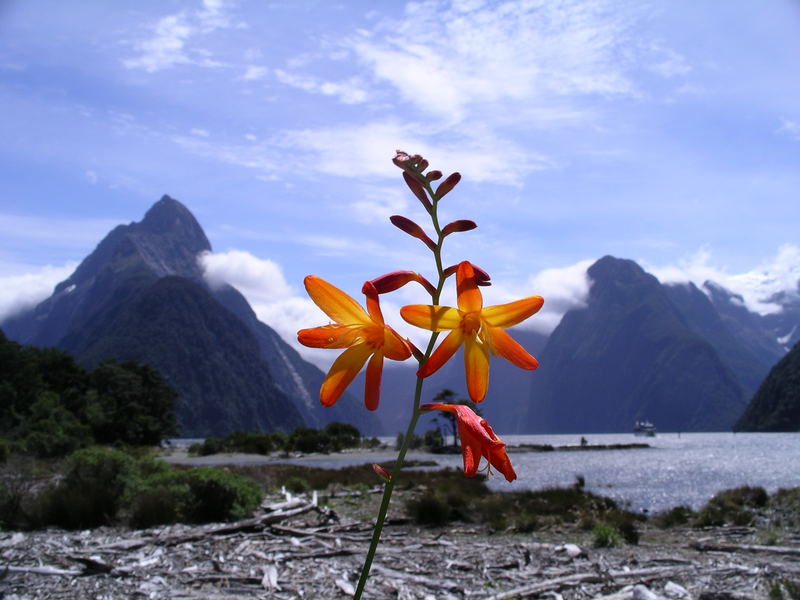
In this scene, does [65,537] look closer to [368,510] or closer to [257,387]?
[368,510]

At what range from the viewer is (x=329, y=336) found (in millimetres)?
1669

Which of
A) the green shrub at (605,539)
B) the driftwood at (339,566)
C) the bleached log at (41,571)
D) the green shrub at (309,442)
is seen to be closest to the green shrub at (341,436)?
the green shrub at (309,442)

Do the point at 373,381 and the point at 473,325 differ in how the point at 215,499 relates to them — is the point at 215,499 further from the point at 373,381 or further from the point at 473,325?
the point at 473,325

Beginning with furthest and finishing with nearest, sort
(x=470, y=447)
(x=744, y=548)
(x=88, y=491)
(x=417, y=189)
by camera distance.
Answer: (x=88, y=491) → (x=744, y=548) → (x=417, y=189) → (x=470, y=447)

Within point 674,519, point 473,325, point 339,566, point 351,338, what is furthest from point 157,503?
point 674,519

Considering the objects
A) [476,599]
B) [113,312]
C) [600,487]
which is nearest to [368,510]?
[476,599]

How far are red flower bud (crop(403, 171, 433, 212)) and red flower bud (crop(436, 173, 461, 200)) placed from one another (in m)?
0.04

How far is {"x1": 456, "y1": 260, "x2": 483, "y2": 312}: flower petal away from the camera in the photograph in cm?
158

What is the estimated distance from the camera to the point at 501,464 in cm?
154

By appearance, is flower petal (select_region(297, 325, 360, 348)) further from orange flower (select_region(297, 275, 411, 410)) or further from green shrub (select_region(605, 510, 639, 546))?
green shrub (select_region(605, 510, 639, 546))

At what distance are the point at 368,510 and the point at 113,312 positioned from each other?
197 m

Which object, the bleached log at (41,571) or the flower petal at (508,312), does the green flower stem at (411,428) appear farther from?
the bleached log at (41,571)

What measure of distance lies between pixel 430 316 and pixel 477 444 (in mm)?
377

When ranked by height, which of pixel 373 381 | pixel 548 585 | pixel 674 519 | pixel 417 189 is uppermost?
pixel 417 189
